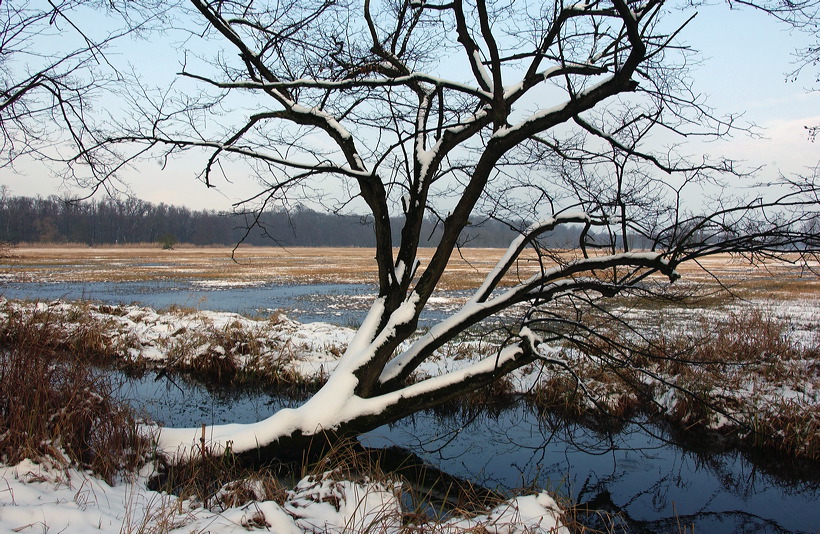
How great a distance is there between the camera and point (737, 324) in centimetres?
1057

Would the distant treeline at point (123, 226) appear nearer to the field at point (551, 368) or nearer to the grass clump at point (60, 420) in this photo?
the field at point (551, 368)

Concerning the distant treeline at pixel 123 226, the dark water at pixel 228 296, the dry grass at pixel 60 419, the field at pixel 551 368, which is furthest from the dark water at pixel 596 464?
the distant treeline at pixel 123 226

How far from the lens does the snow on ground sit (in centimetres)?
300

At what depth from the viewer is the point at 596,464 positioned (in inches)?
239

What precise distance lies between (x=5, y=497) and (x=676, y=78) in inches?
265

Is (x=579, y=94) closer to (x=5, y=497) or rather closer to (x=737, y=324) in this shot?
(x=5, y=497)

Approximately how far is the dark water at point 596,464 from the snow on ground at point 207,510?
3.75 feet

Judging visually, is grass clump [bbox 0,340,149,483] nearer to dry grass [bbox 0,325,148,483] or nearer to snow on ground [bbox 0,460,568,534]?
dry grass [bbox 0,325,148,483]

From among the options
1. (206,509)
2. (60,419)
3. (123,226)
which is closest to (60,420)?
(60,419)

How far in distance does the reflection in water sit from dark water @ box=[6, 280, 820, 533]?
0.04 feet

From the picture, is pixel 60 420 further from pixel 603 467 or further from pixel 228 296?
pixel 228 296

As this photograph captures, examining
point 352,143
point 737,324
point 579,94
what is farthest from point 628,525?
point 737,324

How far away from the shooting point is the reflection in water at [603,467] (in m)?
4.90

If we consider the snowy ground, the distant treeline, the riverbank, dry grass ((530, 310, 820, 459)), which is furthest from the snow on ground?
the distant treeline
